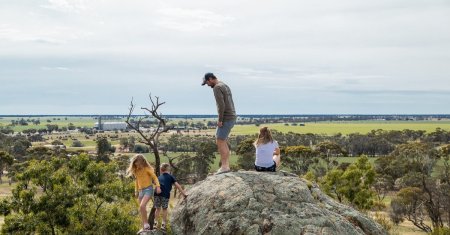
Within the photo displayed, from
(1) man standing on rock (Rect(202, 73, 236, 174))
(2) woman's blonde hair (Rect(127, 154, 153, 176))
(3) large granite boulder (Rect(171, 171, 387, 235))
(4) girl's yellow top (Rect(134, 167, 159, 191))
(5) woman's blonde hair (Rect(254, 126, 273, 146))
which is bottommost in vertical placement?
(3) large granite boulder (Rect(171, 171, 387, 235))

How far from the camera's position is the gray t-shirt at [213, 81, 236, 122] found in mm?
12930

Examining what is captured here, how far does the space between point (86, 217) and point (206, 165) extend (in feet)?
184

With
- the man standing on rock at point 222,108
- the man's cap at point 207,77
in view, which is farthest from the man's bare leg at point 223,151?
the man's cap at point 207,77

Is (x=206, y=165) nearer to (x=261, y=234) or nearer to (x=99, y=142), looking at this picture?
(x=99, y=142)

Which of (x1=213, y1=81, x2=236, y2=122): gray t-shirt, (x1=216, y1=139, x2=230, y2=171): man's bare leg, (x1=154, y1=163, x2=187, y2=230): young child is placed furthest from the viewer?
(x1=216, y1=139, x2=230, y2=171): man's bare leg

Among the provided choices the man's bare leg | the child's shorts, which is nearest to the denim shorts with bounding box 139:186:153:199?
the child's shorts

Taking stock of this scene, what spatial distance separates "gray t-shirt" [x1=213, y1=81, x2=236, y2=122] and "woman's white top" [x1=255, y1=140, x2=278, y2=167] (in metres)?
1.23

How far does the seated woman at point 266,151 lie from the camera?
44.8 feet

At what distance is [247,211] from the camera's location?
40.9ft

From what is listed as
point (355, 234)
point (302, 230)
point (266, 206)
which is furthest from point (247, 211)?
point (355, 234)

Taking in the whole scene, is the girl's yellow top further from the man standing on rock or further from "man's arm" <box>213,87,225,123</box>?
"man's arm" <box>213,87,225,123</box>

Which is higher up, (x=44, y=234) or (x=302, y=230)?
(x=302, y=230)

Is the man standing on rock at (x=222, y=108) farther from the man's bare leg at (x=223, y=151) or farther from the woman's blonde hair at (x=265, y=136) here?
the woman's blonde hair at (x=265, y=136)

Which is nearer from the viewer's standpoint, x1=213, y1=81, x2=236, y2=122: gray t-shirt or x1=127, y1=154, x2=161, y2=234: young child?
x1=127, y1=154, x2=161, y2=234: young child
